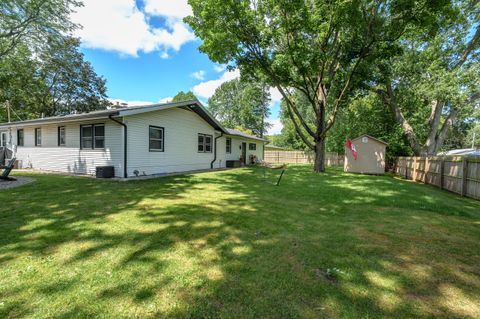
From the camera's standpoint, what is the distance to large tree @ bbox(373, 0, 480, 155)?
468 inches

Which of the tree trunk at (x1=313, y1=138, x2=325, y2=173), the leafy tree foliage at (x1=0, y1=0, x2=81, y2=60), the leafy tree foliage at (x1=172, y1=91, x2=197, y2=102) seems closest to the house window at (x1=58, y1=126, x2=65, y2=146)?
the leafy tree foliage at (x1=0, y1=0, x2=81, y2=60)

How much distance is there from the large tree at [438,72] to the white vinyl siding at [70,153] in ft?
46.6

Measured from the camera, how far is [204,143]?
14.5 m

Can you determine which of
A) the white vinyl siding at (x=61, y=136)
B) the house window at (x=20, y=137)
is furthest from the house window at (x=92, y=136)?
the house window at (x=20, y=137)

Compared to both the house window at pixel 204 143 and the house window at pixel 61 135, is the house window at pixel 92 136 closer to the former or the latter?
Result: the house window at pixel 61 135

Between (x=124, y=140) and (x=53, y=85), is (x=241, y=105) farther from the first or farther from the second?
(x=124, y=140)

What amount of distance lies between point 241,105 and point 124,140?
36.9m

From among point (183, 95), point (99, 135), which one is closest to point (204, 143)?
point (99, 135)

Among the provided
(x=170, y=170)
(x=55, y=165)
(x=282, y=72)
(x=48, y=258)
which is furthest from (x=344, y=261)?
(x=55, y=165)

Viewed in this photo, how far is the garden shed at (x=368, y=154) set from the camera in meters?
14.5

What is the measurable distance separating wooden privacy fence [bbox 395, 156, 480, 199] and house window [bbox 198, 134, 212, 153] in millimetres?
11567

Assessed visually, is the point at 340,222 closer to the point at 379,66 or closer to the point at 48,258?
the point at 48,258

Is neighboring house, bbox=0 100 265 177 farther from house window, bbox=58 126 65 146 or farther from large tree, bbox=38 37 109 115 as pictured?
large tree, bbox=38 37 109 115

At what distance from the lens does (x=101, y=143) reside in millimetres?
9883
